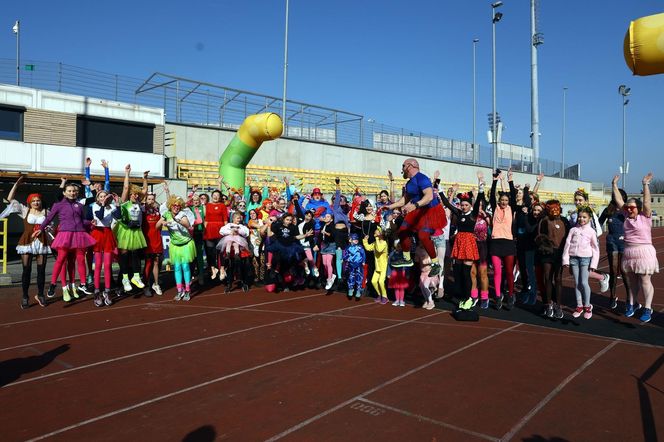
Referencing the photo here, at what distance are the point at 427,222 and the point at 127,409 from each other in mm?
4681

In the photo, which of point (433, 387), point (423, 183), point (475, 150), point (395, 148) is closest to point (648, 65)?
point (423, 183)

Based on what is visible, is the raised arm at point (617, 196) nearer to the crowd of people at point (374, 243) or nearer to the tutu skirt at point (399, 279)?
the crowd of people at point (374, 243)

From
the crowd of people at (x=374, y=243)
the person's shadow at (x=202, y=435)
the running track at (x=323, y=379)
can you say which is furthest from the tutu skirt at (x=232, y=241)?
the person's shadow at (x=202, y=435)

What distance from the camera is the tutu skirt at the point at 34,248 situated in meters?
8.05

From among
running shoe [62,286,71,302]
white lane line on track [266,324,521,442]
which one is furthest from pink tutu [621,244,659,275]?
running shoe [62,286,71,302]

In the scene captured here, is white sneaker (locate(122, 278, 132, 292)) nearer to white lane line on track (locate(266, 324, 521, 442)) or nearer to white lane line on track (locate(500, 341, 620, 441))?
white lane line on track (locate(266, 324, 521, 442))

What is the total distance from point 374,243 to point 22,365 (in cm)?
547

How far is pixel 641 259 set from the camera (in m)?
6.89

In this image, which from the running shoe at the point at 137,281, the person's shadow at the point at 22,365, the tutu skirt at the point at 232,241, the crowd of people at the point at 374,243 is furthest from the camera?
the running shoe at the point at 137,281

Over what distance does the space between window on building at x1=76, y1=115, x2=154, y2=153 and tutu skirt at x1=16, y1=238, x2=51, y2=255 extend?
1195cm

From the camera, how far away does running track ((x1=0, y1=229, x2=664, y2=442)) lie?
11.5ft

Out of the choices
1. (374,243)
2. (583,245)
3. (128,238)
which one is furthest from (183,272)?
(583,245)

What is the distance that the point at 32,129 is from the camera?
17.3 m

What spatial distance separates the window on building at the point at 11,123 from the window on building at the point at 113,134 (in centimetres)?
194
